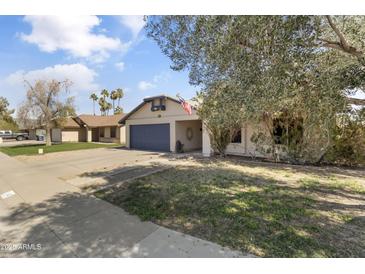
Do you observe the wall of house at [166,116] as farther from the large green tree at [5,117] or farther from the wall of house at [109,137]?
the large green tree at [5,117]

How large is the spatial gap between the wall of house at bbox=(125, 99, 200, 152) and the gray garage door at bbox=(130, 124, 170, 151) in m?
0.45

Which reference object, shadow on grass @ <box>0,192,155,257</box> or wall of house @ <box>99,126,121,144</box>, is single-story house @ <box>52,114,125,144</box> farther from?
shadow on grass @ <box>0,192,155,257</box>

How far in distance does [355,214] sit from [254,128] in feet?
27.4

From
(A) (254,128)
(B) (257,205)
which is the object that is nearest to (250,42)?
(B) (257,205)

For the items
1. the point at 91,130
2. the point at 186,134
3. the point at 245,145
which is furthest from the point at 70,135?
the point at 245,145

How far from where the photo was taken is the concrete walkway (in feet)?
10.8

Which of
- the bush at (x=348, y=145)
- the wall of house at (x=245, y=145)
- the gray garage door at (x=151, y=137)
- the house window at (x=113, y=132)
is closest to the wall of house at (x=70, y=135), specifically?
the house window at (x=113, y=132)

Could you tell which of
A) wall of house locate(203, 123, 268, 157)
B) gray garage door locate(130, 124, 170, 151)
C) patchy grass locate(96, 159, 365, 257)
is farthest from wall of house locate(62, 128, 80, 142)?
patchy grass locate(96, 159, 365, 257)

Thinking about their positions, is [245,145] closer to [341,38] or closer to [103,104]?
[341,38]

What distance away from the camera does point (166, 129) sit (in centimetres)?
1723

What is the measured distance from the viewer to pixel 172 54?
5418 millimetres

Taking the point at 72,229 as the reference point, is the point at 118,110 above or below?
above

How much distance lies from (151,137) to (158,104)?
3.04m
